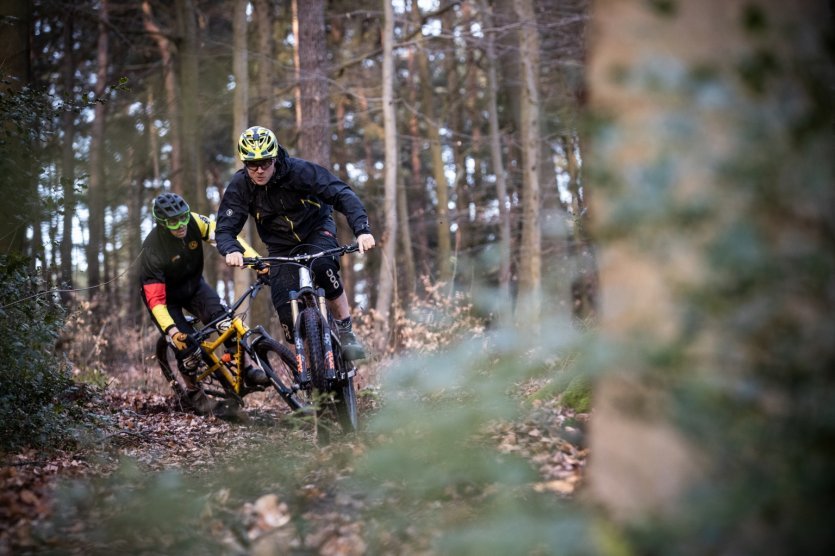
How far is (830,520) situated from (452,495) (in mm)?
1864

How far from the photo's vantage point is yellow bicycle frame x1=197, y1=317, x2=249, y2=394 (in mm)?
7648

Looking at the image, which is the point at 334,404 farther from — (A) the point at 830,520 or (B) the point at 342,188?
(A) the point at 830,520

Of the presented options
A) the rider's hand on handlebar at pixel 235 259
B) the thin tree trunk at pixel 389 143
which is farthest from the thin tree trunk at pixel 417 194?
the rider's hand on handlebar at pixel 235 259

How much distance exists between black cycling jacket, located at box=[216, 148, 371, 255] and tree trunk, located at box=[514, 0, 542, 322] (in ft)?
26.8

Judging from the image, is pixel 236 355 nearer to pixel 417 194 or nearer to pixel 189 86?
pixel 189 86

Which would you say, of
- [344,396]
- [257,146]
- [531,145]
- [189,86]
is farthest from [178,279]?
[531,145]

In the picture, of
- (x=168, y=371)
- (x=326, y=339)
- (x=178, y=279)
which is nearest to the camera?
(x=326, y=339)

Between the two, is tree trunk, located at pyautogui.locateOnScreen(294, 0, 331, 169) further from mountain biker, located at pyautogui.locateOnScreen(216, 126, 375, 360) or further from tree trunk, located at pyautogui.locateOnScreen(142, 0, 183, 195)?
mountain biker, located at pyautogui.locateOnScreen(216, 126, 375, 360)

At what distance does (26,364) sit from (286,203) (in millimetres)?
2243

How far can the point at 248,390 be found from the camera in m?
7.79

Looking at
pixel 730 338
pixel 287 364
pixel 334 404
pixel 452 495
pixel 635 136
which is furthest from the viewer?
pixel 287 364

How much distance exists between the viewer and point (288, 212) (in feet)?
21.2

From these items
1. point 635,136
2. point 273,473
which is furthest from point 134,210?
point 635,136

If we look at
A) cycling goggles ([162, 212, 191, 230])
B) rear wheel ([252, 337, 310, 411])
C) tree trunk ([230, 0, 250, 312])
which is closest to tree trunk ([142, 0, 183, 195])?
tree trunk ([230, 0, 250, 312])
